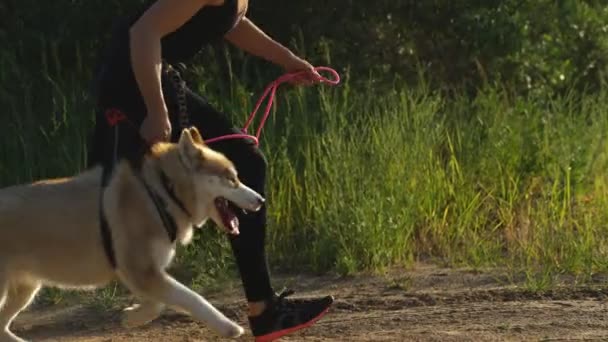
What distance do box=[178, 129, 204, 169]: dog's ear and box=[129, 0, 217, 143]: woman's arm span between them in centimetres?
12

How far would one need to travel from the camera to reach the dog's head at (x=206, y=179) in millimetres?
4824

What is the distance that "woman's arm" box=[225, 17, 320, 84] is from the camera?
5527 mm

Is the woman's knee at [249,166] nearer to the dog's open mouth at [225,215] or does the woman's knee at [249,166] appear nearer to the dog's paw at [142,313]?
the dog's open mouth at [225,215]

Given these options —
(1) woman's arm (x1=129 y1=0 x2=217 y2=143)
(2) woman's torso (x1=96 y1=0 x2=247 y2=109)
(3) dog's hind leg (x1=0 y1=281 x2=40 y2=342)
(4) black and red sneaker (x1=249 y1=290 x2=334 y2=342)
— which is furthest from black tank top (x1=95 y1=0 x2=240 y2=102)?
(4) black and red sneaker (x1=249 y1=290 x2=334 y2=342)

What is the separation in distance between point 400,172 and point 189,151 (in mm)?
2723

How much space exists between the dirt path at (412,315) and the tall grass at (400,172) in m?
0.29

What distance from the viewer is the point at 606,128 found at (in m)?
8.48

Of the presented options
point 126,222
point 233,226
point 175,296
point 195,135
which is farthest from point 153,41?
point 175,296

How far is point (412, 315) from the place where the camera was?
5.98m

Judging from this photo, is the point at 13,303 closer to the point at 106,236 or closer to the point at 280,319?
the point at 106,236

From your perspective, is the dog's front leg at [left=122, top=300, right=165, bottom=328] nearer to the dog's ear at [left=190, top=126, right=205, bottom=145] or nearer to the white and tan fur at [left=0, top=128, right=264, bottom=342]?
the white and tan fur at [left=0, top=128, right=264, bottom=342]

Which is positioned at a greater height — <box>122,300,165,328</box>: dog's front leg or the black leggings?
the black leggings

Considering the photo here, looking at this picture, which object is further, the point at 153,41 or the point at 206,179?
the point at 206,179

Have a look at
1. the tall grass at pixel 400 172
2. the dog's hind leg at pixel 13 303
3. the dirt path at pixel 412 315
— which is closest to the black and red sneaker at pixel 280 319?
the dirt path at pixel 412 315
